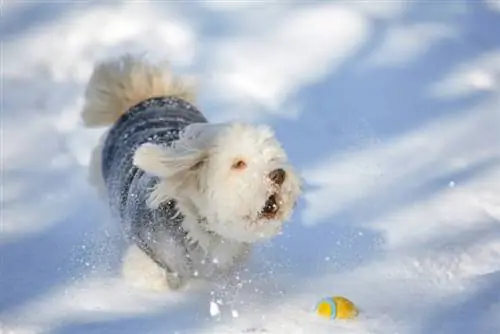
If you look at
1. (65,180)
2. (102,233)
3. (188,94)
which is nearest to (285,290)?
(102,233)

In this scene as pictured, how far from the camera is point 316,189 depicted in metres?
5.10

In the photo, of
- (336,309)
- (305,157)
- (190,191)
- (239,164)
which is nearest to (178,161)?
(190,191)

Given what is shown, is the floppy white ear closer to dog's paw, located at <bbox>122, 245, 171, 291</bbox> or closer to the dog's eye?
the dog's eye

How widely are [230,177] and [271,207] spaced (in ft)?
0.66

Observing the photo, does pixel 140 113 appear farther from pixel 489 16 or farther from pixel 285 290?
pixel 489 16

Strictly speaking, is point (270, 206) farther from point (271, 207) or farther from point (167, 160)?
point (167, 160)

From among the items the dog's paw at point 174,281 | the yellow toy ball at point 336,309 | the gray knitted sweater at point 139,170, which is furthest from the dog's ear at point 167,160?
the yellow toy ball at point 336,309

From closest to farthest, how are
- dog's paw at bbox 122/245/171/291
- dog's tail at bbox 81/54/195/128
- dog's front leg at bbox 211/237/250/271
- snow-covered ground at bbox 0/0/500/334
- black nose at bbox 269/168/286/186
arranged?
black nose at bbox 269/168/286/186, snow-covered ground at bbox 0/0/500/334, dog's front leg at bbox 211/237/250/271, dog's paw at bbox 122/245/171/291, dog's tail at bbox 81/54/195/128

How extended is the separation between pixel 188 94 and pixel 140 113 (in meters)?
0.50

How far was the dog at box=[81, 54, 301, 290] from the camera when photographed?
3.60 m

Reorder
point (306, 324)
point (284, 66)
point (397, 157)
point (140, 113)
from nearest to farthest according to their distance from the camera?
point (306, 324), point (140, 113), point (397, 157), point (284, 66)

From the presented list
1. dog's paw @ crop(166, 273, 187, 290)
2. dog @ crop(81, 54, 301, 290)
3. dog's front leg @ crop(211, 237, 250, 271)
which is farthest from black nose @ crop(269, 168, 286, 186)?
dog's paw @ crop(166, 273, 187, 290)

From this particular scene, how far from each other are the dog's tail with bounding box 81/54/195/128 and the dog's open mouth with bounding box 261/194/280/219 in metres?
1.52

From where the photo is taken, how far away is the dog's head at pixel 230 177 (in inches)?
141
